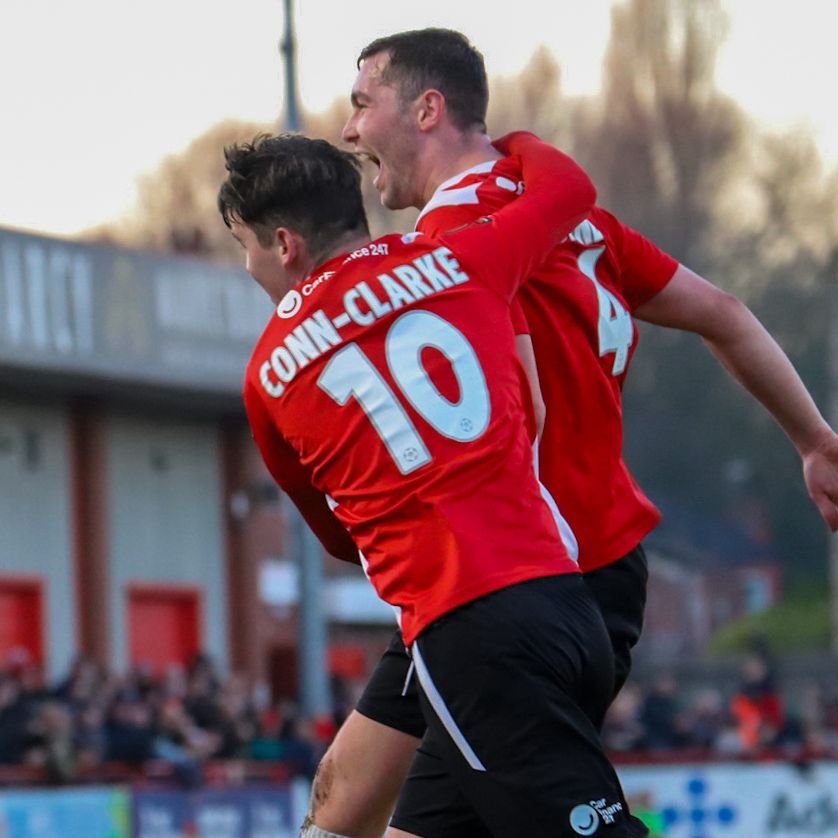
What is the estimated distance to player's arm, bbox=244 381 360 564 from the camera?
15.0ft

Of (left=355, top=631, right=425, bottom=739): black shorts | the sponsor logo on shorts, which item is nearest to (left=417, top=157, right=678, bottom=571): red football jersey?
(left=355, top=631, right=425, bottom=739): black shorts

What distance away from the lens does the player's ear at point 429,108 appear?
4.68 m

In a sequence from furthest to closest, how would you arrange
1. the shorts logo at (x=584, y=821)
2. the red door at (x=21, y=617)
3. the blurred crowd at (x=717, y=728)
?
the red door at (x=21, y=617) → the blurred crowd at (x=717, y=728) → the shorts logo at (x=584, y=821)

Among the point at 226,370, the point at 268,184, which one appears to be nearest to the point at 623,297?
the point at 268,184

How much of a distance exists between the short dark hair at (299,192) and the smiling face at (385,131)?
0.12 meters

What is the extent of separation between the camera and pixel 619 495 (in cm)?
487

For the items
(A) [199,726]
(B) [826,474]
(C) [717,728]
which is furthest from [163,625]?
(B) [826,474]

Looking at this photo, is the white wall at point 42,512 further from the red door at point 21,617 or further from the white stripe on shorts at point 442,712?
the white stripe on shorts at point 442,712

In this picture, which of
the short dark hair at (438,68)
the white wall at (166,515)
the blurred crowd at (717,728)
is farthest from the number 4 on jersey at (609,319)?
the white wall at (166,515)

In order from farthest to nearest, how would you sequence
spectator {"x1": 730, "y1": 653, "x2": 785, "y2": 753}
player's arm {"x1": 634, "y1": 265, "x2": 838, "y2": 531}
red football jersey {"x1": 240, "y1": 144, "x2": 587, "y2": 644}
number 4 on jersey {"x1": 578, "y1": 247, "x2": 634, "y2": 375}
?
1. spectator {"x1": 730, "y1": 653, "x2": 785, "y2": 753}
2. player's arm {"x1": 634, "y1": 265, "x2": 838, "y2": 531}
3. number 4 on jersey {"x1": 578, "y1": 247, "x2": 634, "y2": 375}
4. red football jersey {"x1": 240, "y1": 144, "x2": 587, "y2": 644}

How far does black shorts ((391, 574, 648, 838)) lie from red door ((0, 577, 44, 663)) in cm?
2071

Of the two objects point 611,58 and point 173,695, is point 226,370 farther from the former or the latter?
point 611,58

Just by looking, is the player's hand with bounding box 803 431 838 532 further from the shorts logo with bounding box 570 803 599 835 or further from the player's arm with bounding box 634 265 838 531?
the shorts logo with bounding box 570 803 599 835

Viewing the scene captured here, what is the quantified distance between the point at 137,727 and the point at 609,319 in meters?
10.6
